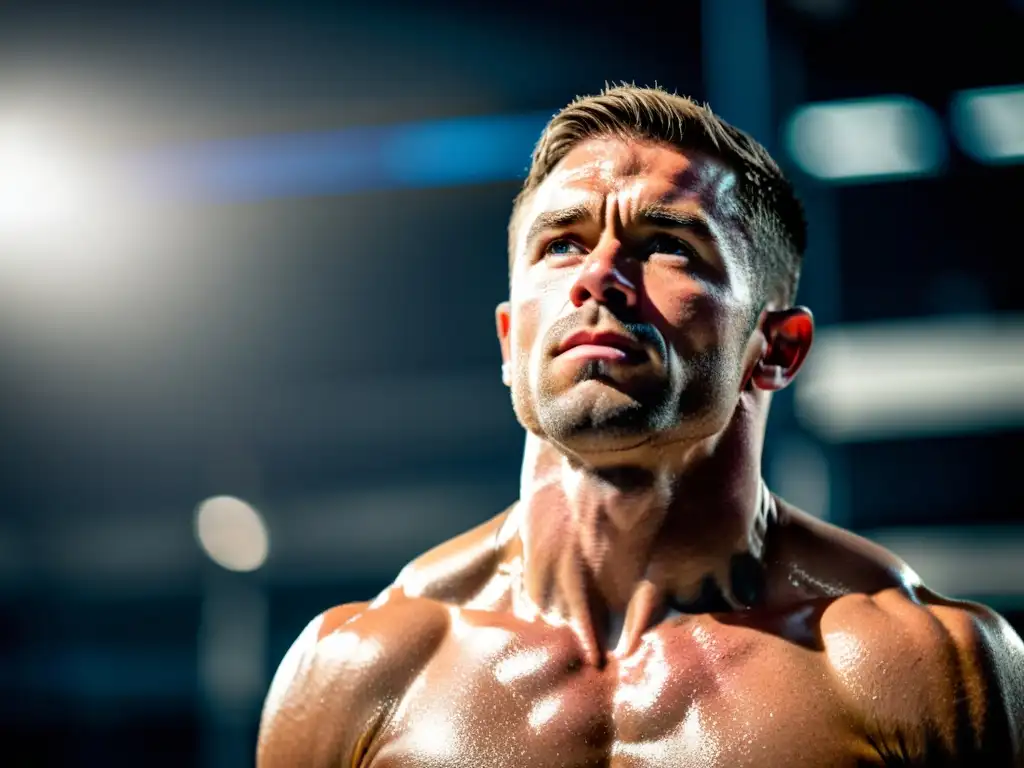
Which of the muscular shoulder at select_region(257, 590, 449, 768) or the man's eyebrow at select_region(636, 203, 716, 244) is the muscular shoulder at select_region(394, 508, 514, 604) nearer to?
the muscular shoulder at select_region(257, 590, 449, 768)

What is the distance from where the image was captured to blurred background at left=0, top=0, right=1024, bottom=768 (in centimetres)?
300

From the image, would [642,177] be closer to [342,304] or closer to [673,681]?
[673,681]

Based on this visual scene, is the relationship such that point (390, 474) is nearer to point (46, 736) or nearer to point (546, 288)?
point (46, 736)

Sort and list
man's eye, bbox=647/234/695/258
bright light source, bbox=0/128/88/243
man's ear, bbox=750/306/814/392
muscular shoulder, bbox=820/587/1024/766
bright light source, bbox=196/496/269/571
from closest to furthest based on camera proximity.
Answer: muscular shoulder, bbox=820/587/1024/766, man's eye, bbox=647/234/695/258, man's ear, bbox=750/306/814/392, bright light source, bbox=0/128/88/243, bright light source, bbox=196/496/269/571

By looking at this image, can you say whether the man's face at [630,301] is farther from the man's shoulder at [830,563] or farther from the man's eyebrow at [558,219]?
the man's shoulder at [830,563]

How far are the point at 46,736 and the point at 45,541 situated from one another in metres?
0.57

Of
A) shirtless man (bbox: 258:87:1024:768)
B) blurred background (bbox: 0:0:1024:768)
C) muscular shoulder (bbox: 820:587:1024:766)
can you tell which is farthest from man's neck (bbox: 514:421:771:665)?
blurred background (bbox: 0:0:1024:768)

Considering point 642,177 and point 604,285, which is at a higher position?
point 642,177

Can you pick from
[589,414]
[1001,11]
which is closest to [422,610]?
[589,414]

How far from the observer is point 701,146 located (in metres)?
1.31

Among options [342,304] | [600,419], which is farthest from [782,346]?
[342,304]

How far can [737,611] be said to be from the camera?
128 centimetres

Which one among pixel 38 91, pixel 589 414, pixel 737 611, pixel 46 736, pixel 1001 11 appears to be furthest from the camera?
pixel 46 736

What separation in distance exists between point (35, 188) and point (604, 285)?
100 inches
